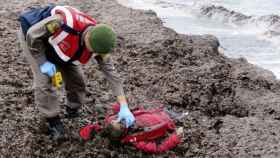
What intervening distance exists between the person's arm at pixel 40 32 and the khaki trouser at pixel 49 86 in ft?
0.47

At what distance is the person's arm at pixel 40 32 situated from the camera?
3877 mm

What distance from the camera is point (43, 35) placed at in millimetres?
3934

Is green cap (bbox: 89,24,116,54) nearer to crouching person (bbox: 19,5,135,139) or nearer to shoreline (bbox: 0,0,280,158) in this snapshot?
crouching person (bbox: 19,5,135,139)

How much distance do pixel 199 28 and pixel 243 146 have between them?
24.6 ft

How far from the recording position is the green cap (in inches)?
148

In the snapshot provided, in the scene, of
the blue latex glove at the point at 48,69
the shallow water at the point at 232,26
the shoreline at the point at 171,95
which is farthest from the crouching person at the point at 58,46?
the shallow water at the point at 232,26

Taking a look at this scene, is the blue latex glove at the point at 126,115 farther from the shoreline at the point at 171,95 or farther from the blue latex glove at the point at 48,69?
the blue latex glove at the point at 48,69

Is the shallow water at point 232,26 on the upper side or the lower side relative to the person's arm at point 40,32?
lower

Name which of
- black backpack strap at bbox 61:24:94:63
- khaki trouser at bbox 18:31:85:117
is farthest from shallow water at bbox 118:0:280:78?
black backpack strap at bbox 61:24:94:63

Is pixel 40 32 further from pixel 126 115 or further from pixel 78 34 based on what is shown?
pixel 126 115

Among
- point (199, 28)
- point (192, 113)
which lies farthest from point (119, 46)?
point (199, 28)

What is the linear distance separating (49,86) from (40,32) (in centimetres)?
54

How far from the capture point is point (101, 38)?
375 cm

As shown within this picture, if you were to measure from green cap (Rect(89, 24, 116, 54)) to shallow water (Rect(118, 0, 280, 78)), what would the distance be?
5917 millimetres
